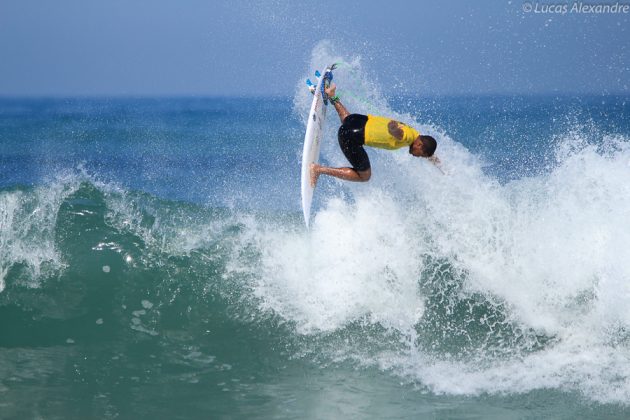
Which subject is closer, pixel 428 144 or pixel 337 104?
pixel 428 144

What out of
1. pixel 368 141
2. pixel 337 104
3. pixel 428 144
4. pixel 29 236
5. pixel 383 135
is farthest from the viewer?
pixel 29 236

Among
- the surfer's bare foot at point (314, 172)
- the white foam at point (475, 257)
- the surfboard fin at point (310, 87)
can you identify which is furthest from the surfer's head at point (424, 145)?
the surfboard fin at point (310, 87)

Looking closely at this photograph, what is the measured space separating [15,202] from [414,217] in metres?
4.86

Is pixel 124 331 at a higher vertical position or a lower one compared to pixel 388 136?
lower

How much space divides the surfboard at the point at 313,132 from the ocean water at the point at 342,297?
1.65 feet

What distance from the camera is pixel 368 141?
7.42 metres

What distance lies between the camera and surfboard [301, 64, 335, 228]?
766 cm

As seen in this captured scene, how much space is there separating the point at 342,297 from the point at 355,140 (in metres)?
1.70

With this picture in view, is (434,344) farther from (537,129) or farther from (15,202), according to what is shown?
(537,129)

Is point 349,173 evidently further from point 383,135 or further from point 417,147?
point 417,147

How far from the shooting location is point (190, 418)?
5.39 m

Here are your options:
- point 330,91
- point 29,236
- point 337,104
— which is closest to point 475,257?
point 337,104

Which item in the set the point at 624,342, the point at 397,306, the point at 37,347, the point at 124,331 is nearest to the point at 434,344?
the point at 397,306

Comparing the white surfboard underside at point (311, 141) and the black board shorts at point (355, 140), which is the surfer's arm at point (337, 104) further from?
the black board shorts at point (355, 140)
